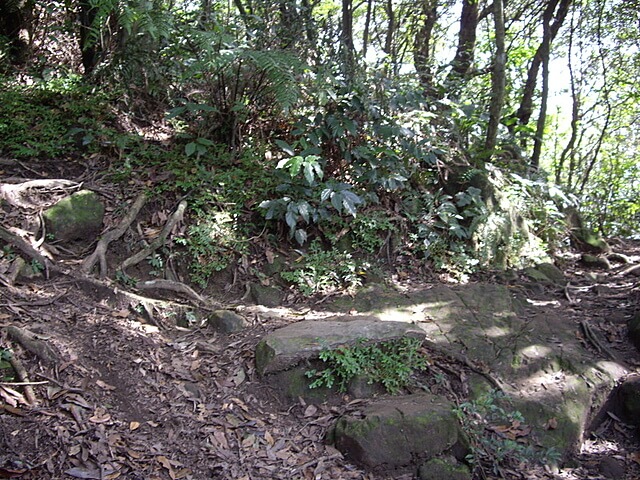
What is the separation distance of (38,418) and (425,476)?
2.52 meters

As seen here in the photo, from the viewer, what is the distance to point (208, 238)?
211 inches

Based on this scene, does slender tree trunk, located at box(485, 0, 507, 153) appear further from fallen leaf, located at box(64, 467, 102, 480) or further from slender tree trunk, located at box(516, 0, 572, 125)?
A: fallen leaf, located at box(64, 467, 102, 480)

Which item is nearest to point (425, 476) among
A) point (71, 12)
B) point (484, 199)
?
point (484, 199)

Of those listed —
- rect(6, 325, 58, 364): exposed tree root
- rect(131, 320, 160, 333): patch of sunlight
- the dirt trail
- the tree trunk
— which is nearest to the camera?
the dirt trail

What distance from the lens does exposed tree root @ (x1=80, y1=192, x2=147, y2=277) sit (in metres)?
4.62

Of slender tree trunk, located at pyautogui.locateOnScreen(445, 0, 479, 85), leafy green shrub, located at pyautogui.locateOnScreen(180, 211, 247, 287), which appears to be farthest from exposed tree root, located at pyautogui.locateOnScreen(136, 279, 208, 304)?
slender tree trunk, located at pyautogui.locateOnScreen(445, 0, 479, 85)

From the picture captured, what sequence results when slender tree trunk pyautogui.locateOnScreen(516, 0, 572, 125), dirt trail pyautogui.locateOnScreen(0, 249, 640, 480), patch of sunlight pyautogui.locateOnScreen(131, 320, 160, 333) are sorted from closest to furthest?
dirt trail pyautogui.locateOnScreen(0, 249, 640, 480) < patch of sunlight pyautogui.locateOnScreen(131, 320, 160, 333) < slender tree trunk pyautogui.locateOnScreen(516, 0, 572, 125)

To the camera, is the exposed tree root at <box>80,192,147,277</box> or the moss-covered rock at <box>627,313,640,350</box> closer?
the exposed tree root at <box>80,192,147,277</box>

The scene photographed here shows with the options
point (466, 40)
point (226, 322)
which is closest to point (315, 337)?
point (226, 322)

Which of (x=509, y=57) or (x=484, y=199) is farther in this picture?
(x=509, y=57)

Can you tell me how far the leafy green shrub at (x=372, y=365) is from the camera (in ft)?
13.2

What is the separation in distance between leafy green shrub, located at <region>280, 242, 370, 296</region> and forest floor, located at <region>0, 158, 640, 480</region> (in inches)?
23.3

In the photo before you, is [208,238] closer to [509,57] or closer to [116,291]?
[116,291]

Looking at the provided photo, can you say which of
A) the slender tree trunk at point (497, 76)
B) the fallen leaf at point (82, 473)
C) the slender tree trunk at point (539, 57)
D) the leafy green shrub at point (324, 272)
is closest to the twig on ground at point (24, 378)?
the fallen leaf at point (82, 473)
